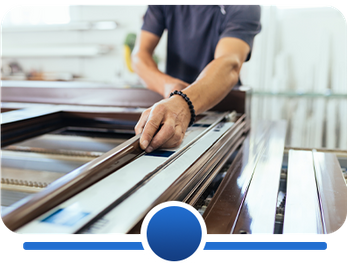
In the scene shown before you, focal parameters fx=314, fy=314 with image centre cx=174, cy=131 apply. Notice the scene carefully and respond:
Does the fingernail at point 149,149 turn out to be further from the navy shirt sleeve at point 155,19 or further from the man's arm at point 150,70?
the navy shirt sleeve at point 155,19

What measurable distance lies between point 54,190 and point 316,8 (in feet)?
10.0

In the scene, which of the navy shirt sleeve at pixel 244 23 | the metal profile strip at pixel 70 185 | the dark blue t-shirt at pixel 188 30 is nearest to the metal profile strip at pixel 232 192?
the metal profile strip at pixel 70 185

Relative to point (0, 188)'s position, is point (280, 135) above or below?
above

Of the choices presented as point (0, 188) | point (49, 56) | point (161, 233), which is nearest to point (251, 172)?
point (161, 233)

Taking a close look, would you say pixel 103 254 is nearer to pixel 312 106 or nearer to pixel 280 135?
pixel 280 135

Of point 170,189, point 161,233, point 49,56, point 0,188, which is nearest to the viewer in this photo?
point 161,233

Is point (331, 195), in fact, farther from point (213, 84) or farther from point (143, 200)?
point (213, 84)

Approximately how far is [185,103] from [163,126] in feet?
0.51

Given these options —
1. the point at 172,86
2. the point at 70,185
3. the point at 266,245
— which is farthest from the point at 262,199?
the point at 172,86

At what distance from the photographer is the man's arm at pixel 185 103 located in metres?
0.62

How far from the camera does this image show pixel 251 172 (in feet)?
2.16

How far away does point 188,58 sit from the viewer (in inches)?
65.6

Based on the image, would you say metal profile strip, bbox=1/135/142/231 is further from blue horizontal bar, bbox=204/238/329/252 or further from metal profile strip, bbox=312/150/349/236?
metal profile strip, bbox=312/150/349/236

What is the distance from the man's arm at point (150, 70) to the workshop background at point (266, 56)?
0.41ft
